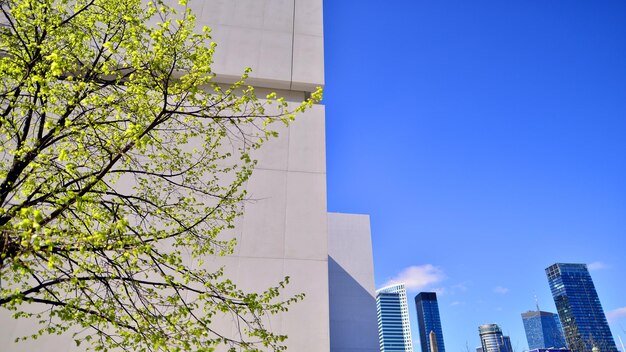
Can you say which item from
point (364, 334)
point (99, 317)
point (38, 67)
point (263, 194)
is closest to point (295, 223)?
point (263, 194)

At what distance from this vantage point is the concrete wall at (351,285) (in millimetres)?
24948

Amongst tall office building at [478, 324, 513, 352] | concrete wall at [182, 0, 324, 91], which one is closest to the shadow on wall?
concrete wall at [182, 0, 324, 91]

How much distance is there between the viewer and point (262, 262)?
30.1 ft

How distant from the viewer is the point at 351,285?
1054 inches

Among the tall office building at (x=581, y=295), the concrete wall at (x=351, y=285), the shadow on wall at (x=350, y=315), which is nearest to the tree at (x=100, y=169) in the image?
the shadow on wall at (x=350, y=315)

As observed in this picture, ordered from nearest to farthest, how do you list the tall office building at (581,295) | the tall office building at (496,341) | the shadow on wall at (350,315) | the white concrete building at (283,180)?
the white concrete building at (283,180), the shadow on wall at (350,315), the tall office building at (581,295), the tall office building at (496,341)

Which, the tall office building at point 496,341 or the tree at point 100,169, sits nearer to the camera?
the tree at point 100,169

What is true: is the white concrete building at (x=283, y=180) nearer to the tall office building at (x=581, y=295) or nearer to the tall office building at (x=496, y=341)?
the tall office building at (x=496, y=341)

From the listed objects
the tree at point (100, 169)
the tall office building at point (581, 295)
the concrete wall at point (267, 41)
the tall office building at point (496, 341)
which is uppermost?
the tall office building at point (581, 295)

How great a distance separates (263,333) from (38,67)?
16.1 ft

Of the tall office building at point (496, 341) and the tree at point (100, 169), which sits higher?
the tall office building at point (496, 341)

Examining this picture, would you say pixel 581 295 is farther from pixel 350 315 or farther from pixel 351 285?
pixel 350 315

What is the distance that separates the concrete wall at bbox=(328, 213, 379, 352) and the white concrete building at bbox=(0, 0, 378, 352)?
17.1 m

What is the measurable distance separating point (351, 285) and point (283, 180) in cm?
1883
